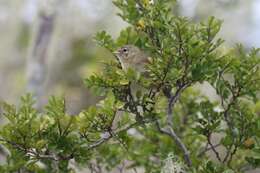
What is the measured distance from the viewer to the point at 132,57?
8.39ft

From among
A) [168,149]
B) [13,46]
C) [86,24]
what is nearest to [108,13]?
[86,24]

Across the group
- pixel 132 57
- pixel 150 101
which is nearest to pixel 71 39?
pixel 132 57

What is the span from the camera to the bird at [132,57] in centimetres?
257

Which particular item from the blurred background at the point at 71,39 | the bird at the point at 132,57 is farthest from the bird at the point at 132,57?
the blurred background at the point at 71,39

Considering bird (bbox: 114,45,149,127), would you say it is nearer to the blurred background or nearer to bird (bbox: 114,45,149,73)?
bird (bbox: 114,45,149,73)

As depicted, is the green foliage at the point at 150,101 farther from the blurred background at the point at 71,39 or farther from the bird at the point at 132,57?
the blurred background at the point at 71,39

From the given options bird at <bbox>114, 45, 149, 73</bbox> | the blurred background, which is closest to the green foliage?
bird at <bbox>114, 45, 149, 73</bbox>

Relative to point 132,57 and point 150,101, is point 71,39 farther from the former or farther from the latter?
point 150,101

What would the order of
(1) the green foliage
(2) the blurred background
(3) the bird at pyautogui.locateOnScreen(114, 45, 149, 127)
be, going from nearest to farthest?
(1) the green foliage < (3) the bird at pyautogui.locateOnScreen(114, 45, 149, 127) < (2) the blurred background

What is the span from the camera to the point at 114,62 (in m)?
2.60

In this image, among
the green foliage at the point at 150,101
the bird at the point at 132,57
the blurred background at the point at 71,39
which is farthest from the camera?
the blurred background at the point at 71,39

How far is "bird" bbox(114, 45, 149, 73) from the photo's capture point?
257 cm

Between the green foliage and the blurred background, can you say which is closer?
the green foliage

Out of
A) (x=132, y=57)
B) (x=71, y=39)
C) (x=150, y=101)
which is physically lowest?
(x=150, y=101)
